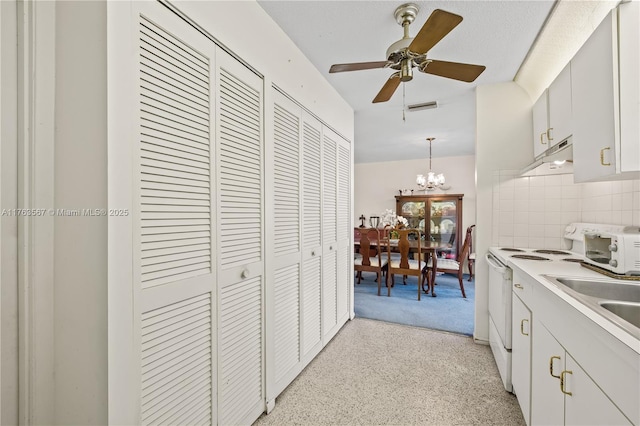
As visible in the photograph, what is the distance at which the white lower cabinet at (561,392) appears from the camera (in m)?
0.78

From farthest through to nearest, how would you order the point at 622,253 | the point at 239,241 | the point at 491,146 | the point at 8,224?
1. the point at 491,146
2. the point at 239,241
3. the point at 622,253
4. the point at 8,224

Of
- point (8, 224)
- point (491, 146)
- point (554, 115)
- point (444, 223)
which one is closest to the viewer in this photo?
point (8, 224)

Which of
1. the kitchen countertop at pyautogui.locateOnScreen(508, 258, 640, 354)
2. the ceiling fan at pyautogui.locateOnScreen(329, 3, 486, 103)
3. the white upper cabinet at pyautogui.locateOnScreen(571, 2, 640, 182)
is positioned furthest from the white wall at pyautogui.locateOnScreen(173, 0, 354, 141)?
the kitchen countertop at pyautogui.locateOnScreen(508, 258, 640, 354)

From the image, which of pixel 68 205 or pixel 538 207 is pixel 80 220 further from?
pixel 538 207

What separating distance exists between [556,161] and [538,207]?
677 mm

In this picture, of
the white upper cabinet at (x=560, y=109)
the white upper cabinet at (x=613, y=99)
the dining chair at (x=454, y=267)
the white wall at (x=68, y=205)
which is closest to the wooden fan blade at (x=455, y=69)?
the white upper cabinet at (x=613, y=99)

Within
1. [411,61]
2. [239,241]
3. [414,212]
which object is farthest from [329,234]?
[414,212]

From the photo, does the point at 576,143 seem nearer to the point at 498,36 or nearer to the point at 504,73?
the point at 498,36

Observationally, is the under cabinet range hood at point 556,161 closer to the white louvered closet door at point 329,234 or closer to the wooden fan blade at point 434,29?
the wooden fan blade at point 434,29

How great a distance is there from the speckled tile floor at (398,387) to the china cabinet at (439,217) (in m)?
3.23

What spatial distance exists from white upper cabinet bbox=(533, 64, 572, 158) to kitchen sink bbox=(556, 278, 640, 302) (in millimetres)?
939

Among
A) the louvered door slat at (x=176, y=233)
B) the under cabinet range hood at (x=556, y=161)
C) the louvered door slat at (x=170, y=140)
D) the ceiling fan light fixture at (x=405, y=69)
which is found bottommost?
the louvered door slat at (x=176, y=233)

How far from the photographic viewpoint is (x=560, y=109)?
72.9 inches

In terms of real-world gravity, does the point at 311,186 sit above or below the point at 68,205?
above
